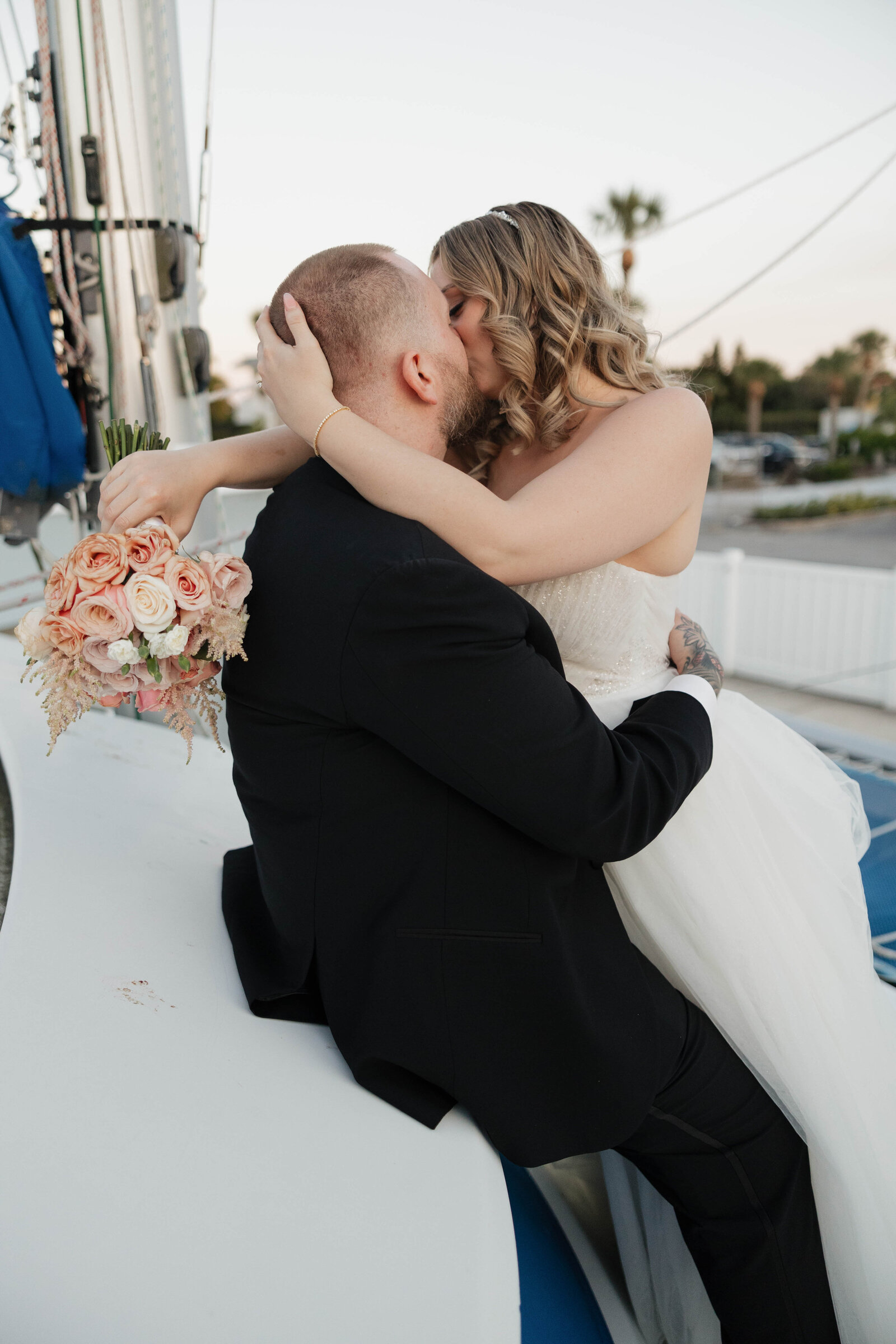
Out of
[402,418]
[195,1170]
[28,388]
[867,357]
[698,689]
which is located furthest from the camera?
[867,357]

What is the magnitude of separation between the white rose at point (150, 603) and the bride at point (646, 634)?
11.8 inches

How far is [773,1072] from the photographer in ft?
4.40

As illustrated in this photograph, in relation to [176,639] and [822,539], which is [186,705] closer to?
[176,639]

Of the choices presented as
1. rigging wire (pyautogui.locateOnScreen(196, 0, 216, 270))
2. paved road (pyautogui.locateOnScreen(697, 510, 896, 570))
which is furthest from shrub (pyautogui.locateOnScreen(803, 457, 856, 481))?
rigging wire (pyautogui.locateOnScreen(196, 0, 216, 270))

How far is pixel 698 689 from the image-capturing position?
4.70 feet

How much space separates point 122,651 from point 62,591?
0.40 feet

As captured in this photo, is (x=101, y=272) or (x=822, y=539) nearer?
(x=101, y=272)

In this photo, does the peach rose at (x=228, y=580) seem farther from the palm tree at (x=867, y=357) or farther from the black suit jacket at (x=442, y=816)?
the palm tree at (x=867, y=357)

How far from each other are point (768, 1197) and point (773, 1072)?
0.19 metres

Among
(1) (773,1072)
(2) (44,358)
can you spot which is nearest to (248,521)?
(2) (44,358)

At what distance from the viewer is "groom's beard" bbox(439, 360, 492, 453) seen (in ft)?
4.40

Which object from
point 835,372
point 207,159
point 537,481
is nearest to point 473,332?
point 537,481

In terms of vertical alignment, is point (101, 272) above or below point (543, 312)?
above

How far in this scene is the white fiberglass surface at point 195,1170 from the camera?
34.9 inches
